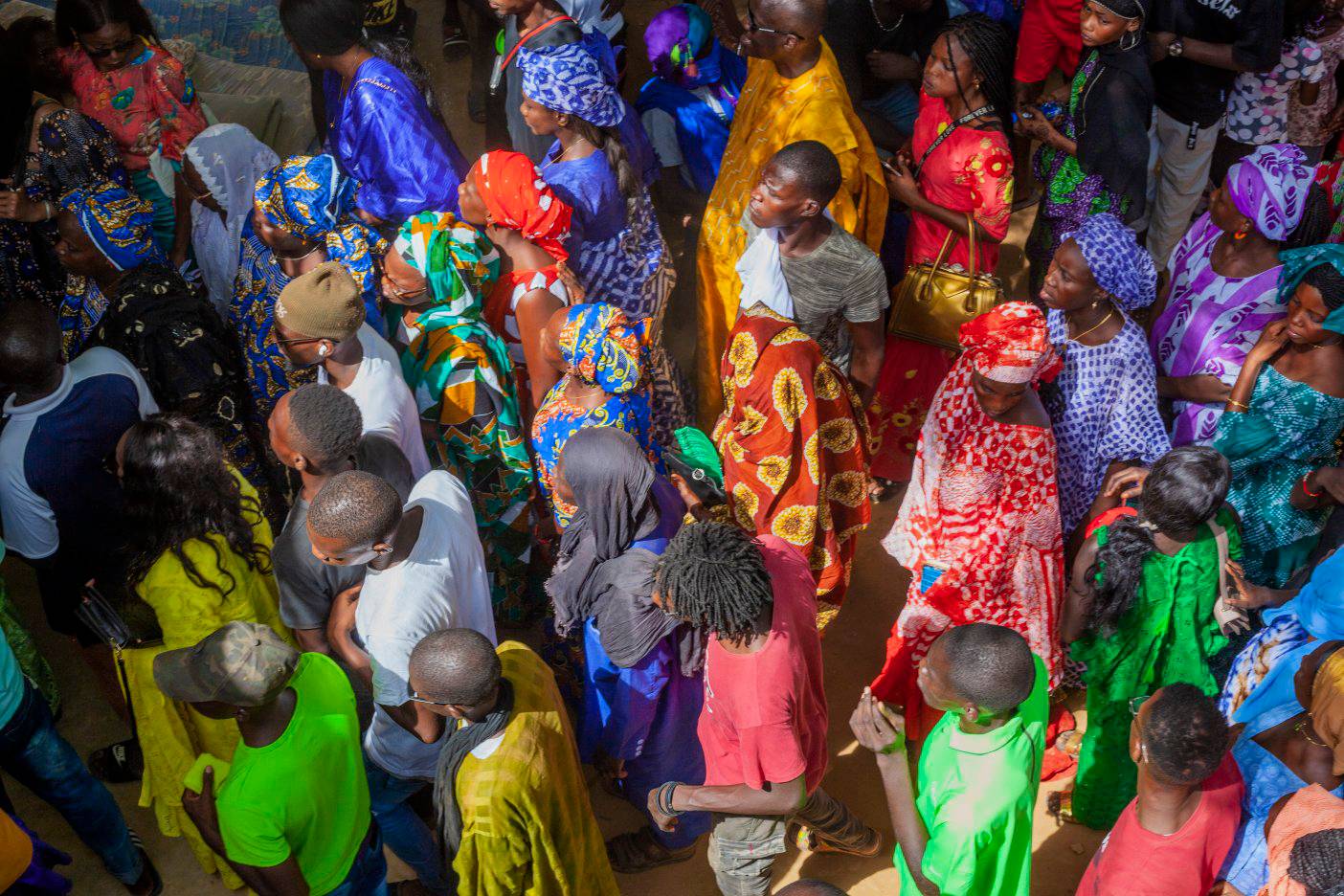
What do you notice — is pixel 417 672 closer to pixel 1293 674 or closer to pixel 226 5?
pixel 1293 674

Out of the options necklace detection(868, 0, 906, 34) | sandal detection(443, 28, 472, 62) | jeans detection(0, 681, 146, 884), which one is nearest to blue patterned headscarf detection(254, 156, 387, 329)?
jeans detection(0, 681, 146, 884)

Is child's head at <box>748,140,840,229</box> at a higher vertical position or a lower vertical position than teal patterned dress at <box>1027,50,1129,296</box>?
higher

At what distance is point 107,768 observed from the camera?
476cm

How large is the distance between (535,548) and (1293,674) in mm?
3189

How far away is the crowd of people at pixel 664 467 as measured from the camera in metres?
3.18

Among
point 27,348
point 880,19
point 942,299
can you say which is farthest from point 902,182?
point 27,348

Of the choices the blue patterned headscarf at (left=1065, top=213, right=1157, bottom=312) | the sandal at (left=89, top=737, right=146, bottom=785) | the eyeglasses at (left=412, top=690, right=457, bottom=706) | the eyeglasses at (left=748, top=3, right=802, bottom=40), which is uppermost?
the eyeglasses at (left=748, top=3, right=802, bottom=40)

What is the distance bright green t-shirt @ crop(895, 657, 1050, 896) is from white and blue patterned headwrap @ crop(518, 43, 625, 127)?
10.7 ft

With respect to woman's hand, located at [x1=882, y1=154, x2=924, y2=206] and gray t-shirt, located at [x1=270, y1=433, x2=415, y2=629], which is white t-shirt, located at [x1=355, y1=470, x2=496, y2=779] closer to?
gray t-shirt, located at [x1=270, y1=433, x2=415, y2=629]

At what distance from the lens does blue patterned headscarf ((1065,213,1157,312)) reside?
4234 millimetres

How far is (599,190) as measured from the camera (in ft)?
16.9

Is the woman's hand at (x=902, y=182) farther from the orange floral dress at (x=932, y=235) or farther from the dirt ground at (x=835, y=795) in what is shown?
the dirt ground at (x=835, y=795)

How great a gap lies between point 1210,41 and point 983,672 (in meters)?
4.30

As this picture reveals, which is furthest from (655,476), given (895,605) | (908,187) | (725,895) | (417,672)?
(908,187)
